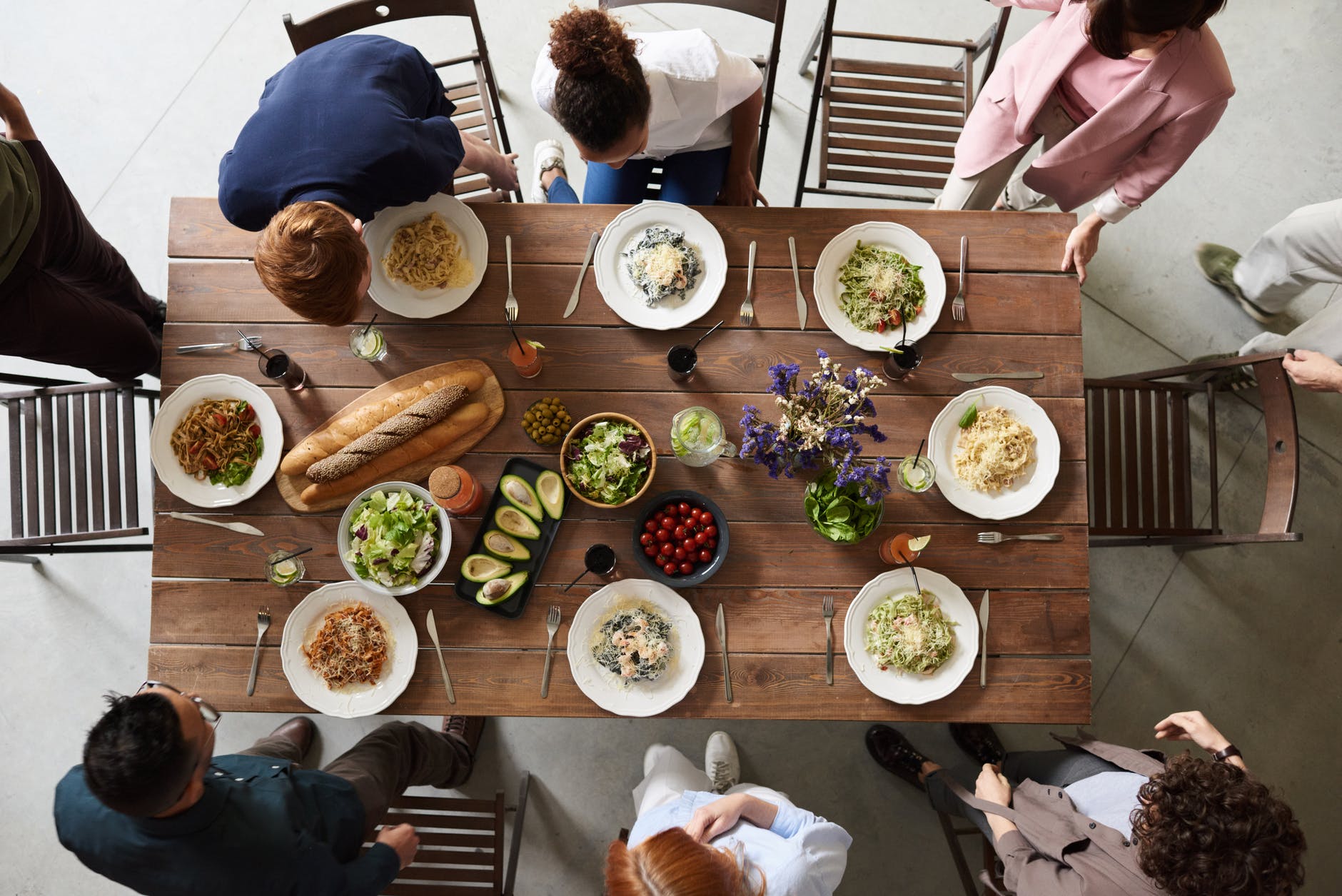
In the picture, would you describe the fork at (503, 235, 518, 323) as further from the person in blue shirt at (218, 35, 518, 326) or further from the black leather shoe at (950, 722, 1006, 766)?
the black leather shoe at (950, 722, 1006, 766)

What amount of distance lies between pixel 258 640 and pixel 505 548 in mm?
757

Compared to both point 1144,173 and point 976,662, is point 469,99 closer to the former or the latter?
point 1144,173

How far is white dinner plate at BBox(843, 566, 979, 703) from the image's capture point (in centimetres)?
203

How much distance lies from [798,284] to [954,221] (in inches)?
20.9

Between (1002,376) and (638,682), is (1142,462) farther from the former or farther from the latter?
(638,682)

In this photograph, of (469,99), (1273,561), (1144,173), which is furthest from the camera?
(1273,561)

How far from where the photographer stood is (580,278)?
7.22 feet

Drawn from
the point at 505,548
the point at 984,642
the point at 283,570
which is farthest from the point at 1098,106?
the point at 283,570

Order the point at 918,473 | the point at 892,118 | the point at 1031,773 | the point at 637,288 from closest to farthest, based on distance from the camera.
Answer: the point at 918,473 < the point at 637,288 < the point at 1031,773 < the point at 892,118

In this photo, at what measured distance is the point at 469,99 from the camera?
298cm

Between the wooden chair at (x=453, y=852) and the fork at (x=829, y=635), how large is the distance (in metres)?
1.18

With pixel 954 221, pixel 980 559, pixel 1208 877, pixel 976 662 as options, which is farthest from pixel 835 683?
pixel 954 221

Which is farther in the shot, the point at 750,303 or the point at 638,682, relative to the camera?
the point at 750,303

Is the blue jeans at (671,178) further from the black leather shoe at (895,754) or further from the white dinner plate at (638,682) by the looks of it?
the black leather shoe at (895,754)
